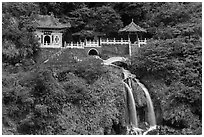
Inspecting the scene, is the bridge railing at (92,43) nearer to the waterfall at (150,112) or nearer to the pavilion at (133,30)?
the pavilion at (133,30)

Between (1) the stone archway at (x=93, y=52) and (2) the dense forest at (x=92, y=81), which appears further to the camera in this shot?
(1) the stone archway at (x=93, y=52)

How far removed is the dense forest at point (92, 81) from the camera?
16609mm

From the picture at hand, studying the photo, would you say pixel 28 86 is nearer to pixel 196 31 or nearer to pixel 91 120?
pixel 91 120

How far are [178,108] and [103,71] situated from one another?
396 cm

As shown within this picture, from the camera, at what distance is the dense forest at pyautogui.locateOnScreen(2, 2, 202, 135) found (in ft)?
54.5

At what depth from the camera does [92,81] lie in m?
18.9

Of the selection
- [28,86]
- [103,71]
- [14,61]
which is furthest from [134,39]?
[28,86]

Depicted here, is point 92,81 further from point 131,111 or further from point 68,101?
point 131,111

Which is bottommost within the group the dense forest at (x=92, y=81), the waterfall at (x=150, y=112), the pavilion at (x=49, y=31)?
the waterfall at (x=150, y=112)

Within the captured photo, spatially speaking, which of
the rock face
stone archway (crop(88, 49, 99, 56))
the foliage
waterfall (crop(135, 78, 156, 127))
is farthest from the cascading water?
the foliage

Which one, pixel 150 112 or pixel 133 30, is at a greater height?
pixel 133 30

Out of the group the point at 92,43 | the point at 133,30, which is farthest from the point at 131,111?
the point at 133,30

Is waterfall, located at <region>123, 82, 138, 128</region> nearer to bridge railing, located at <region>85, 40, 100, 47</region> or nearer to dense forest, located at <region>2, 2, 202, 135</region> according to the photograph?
dense forest, located at <region>2, 2, 202, 135</region>

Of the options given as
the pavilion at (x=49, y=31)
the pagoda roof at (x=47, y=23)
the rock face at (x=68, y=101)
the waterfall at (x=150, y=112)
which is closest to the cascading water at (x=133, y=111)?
the waterfall at (x=150, y=112)
